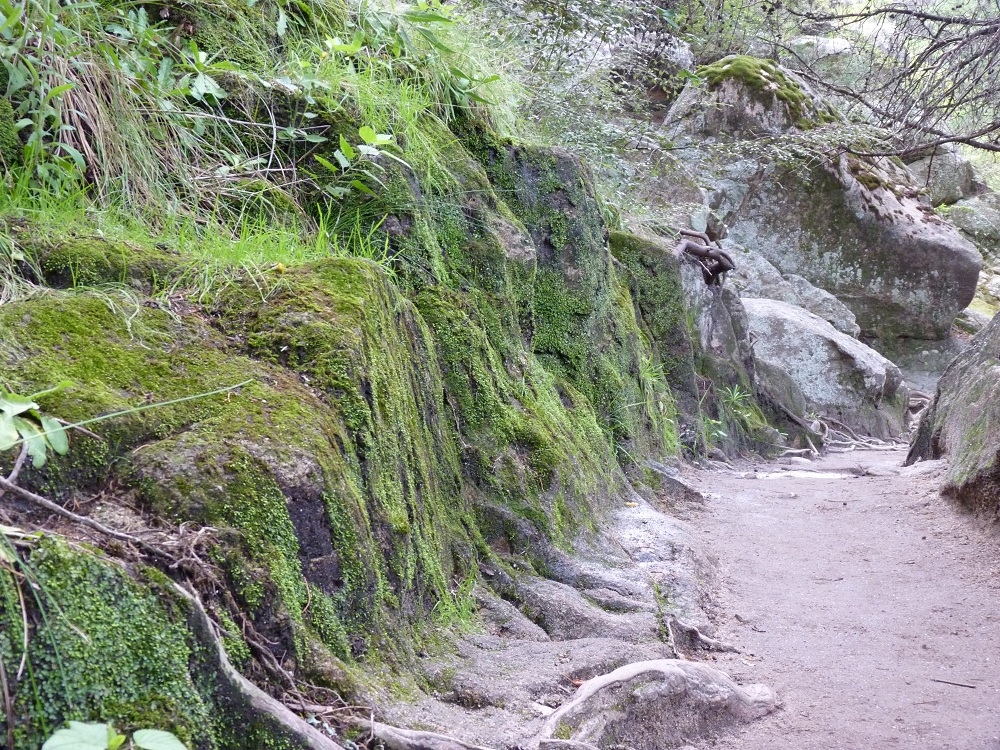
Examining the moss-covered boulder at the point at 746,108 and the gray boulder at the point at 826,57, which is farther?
the gray boulder at the point at 826,57

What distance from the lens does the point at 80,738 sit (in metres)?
1.38

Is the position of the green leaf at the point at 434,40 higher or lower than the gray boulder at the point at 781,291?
higher

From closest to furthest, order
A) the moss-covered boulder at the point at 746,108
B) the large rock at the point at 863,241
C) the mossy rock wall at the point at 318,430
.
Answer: the mossy rock wall at the point at 318,430 < the moss-covered boulder at the point at 746,108 < the large rock at the point at 863,241

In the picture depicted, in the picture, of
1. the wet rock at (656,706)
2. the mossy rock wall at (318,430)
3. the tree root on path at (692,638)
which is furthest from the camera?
the tree root on path at (692,638)

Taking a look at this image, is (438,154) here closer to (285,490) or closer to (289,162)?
(289,162)

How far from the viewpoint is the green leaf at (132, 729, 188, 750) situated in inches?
55.7

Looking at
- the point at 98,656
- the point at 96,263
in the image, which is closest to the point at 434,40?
the point at 96,263

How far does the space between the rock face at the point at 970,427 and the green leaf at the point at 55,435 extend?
5336mm

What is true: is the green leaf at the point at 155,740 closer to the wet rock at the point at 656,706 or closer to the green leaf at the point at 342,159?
the wet rock at the point at 656,706

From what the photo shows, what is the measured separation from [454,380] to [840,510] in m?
4.16

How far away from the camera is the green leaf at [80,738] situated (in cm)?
135

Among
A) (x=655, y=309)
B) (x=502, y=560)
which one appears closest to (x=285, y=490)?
(x=502, y=560)

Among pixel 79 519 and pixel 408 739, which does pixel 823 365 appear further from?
pixel 79 519

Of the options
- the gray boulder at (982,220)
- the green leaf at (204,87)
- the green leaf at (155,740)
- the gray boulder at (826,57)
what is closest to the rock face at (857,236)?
the gray boulder at (826,57)
